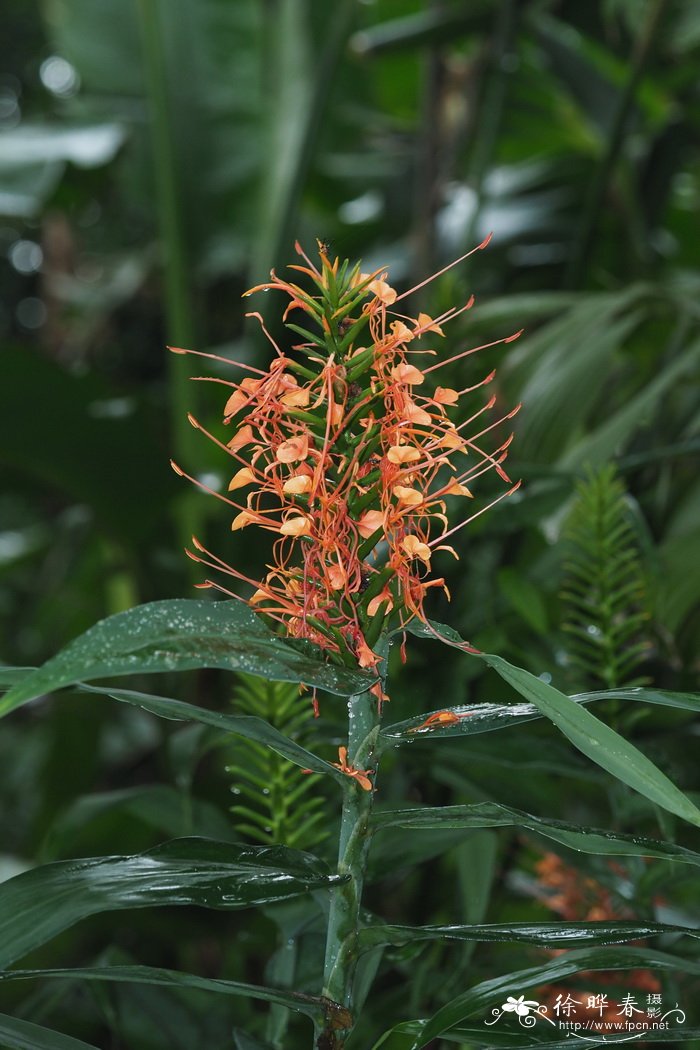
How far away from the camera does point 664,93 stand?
128 centimetres

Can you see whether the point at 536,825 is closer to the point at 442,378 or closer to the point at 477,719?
the point at 477,719

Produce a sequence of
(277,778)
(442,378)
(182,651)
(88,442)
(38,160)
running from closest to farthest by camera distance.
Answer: (182,651)
(277,778)
(442,378)
(88,442)
(38,160)

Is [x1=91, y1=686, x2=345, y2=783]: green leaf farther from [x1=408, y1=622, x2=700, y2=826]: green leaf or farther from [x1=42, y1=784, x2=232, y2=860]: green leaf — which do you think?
[x1=42, y1=784, x2=232, y2=860]: green leaf

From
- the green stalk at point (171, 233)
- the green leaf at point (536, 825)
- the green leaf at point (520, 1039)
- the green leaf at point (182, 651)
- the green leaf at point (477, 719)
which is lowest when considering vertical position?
the green leaf at point (520, 1039)

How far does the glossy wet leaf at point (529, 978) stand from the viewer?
245mm

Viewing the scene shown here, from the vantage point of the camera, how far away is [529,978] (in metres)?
0.26

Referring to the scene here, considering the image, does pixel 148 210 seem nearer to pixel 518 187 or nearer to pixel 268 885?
pixel 518 187

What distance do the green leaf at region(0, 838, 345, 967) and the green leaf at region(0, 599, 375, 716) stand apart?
0.05 metres

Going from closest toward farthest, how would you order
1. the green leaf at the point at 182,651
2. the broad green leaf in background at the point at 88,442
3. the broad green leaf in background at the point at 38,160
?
the green leaf at the point at 182,651 → the broad green leaf in background at the point at 88,442 → the broad green leaf in background at the point at 38,160

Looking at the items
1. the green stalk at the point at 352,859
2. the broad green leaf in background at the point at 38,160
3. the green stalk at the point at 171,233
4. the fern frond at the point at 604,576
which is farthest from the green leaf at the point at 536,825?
the broad green leaf in background at the point at 38,160

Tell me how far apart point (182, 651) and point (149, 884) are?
7cm

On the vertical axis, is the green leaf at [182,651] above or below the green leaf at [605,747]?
above

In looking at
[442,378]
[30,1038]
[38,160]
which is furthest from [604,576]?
[38,160]

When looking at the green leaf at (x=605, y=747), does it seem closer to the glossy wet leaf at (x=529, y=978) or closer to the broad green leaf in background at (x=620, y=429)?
the glossy wet leaf at (x=529, y=978)
